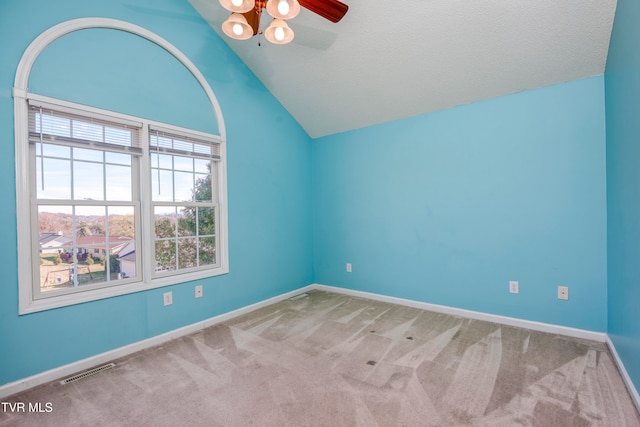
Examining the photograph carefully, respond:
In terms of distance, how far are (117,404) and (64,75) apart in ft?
7.79

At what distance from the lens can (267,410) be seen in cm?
171

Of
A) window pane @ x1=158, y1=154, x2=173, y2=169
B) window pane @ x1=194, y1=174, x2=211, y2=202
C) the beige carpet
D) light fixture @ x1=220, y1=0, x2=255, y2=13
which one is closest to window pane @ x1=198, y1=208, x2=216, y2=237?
window pane @ x1=194, y1=174, x2=211, y2=202

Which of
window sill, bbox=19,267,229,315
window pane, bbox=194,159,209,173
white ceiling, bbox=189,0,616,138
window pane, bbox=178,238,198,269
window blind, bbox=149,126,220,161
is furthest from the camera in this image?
window pane, bbox=194,159,209,173

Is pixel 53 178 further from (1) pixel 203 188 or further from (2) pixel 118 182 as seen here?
(1) pixel 203 188

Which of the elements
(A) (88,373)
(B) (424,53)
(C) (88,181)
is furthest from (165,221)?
(B) (424,53)

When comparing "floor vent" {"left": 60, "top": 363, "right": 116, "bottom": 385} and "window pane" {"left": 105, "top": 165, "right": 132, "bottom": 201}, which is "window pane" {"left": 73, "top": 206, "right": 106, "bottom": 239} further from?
"floor vent" {"left": 60, "top": 363, "right": 116, "bottom": 385}

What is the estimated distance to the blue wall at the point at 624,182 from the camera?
5.47 ft

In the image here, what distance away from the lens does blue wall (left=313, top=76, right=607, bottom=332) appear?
2.52 metres

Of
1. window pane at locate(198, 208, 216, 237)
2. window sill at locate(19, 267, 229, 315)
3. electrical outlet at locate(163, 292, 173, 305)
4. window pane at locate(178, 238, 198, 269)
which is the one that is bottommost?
electrical outlet at locate(163, 292, 173, 305)

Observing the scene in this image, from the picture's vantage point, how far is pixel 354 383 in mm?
1954

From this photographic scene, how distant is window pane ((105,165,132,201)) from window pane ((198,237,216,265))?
83 cm

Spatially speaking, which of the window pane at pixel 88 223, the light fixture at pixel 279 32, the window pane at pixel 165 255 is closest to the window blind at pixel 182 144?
the window pane at pixel 88 223

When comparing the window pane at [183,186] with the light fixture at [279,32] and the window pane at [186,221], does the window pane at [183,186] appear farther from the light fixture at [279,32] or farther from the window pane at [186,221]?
the light fixture at [279,32]

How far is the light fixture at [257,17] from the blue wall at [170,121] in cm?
112
